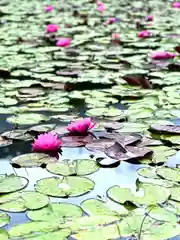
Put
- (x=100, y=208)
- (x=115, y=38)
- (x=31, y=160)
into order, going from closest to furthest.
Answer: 1. (x=100, y=208)
2. (x=31, y=160)
3. (x=115, y=38)

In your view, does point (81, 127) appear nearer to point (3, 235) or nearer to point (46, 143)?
point (46, 143)

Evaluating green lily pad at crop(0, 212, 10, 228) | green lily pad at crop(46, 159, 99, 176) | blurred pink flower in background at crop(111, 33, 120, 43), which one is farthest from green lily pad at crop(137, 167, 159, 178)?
blurred pink flower in background at crop(111, 33, 120, 43)

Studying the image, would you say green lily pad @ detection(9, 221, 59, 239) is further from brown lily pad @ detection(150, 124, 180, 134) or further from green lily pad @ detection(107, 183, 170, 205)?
brown lily pad @ detection(150, 124, 180, 134)

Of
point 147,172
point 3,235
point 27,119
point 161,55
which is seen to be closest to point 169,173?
point 147,172

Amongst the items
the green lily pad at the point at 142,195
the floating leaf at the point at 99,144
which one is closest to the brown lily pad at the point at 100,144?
the floating leaf at the point at 99,144

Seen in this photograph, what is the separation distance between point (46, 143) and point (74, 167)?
119 mm

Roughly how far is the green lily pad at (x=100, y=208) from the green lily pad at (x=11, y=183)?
0.54 feet

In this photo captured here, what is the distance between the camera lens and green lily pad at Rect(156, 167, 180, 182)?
1.04m

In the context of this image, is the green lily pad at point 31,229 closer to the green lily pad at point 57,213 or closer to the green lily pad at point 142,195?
the green lily pad at point 57,213

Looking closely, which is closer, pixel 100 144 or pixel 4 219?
pixel 4 219

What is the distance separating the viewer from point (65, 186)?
1.01m

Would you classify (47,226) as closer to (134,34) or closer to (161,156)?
(161,156)

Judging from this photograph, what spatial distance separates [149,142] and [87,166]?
0.73ft

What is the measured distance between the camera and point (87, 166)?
111 cm
